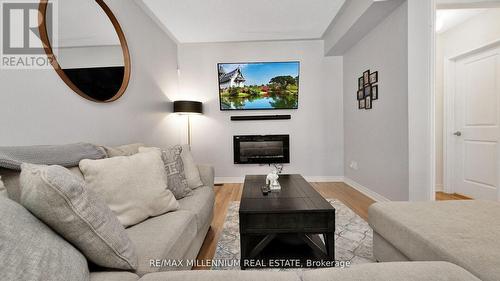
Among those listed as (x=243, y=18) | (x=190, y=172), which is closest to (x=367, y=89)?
(x=243, y=18)

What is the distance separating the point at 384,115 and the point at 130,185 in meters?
3.04

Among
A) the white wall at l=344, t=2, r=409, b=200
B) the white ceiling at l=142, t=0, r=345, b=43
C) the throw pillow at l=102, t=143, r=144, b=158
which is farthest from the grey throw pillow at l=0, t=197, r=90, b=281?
the white ceiling at l=142, t=0, r=345, b=43

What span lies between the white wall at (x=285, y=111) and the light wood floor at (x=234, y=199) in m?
0.51

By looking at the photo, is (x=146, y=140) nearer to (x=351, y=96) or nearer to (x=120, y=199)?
(x=120, y=199)

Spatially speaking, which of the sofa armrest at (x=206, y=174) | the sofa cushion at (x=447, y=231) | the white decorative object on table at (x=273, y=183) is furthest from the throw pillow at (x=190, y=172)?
the sofa cushion at (x=447, y=231)

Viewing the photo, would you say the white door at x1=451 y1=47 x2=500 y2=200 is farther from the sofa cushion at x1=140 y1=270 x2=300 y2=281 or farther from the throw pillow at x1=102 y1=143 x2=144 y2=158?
the throw pillow at x1=102 y1=143 x2=144 y2=158

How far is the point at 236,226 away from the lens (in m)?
2.36

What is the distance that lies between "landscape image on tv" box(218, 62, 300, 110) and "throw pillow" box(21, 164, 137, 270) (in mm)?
3638

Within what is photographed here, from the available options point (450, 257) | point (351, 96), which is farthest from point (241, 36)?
point (450, 257)

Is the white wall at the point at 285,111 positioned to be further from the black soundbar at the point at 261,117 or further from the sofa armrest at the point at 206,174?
the sofa armrest at the point at 206,174

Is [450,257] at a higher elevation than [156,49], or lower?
lower

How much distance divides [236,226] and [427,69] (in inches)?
102

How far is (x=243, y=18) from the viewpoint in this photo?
133 inches

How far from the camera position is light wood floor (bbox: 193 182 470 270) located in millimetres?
2028
